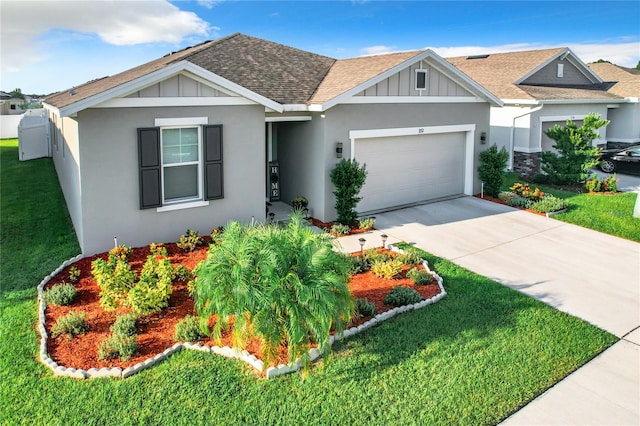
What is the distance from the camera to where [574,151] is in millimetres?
17812

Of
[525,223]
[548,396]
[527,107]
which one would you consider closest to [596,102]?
[527,107]

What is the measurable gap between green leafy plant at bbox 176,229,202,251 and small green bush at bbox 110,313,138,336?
10.4ft

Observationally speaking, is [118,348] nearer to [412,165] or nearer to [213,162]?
[213,162]

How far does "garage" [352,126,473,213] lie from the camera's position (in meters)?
13.9

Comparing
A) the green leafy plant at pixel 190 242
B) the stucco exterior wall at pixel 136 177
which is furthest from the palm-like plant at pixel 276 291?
the stucco exterior wall at pixel 136 177

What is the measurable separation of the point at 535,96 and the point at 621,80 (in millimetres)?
10074

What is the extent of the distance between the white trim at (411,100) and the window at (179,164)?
3.69 metres

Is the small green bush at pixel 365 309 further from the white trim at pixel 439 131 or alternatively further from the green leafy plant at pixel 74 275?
the white trim at pixel 439 131

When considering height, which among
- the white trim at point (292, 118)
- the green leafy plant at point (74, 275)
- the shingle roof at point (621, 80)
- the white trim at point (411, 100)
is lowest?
the green leafy plant at point (74, 275)

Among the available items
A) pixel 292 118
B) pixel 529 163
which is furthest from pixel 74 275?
pixel 529 163

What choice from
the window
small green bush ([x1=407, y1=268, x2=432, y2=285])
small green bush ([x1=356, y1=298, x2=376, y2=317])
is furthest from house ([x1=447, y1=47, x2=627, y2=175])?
small green bush ([x1=356, y1=298, x2=376, y2=317])

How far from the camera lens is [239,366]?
6.37 m

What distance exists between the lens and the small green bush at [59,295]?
805cm

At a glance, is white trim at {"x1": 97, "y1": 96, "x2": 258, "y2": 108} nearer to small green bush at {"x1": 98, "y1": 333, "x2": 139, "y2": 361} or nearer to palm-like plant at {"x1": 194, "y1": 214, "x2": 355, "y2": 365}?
palm-like plant at {"x1": 194, "y1": 214, "x2": 355, "y2": 365}
